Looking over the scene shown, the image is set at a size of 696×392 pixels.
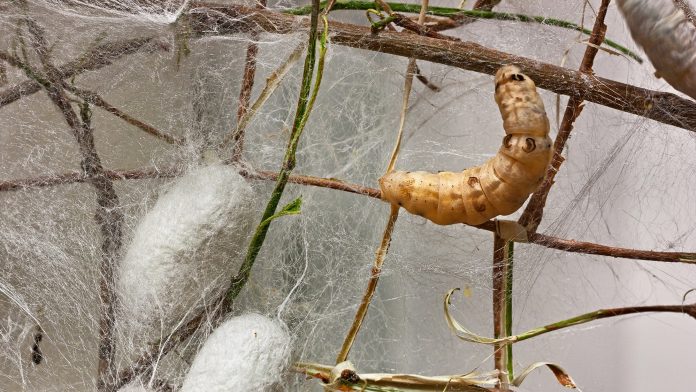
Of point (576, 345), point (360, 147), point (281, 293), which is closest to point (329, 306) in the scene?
point (281, 293)

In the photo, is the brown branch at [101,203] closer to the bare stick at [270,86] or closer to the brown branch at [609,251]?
the bare stick at [270,86]

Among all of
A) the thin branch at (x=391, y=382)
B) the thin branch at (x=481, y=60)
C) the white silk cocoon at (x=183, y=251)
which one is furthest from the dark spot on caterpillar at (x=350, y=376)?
the thin branch at (x=481, y=60)

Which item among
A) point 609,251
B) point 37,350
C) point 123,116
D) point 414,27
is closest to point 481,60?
point 414,27

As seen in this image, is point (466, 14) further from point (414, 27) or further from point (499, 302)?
point (499, 302)

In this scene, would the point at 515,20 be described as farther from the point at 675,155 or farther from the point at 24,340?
the point at 24,340

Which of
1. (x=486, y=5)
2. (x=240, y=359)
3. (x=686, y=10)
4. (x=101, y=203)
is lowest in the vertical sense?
(x=240, y=359)

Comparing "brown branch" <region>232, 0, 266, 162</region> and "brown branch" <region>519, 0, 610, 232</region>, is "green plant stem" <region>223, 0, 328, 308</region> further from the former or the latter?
"brown branch" <region>519, 0, 610, 232</region>
